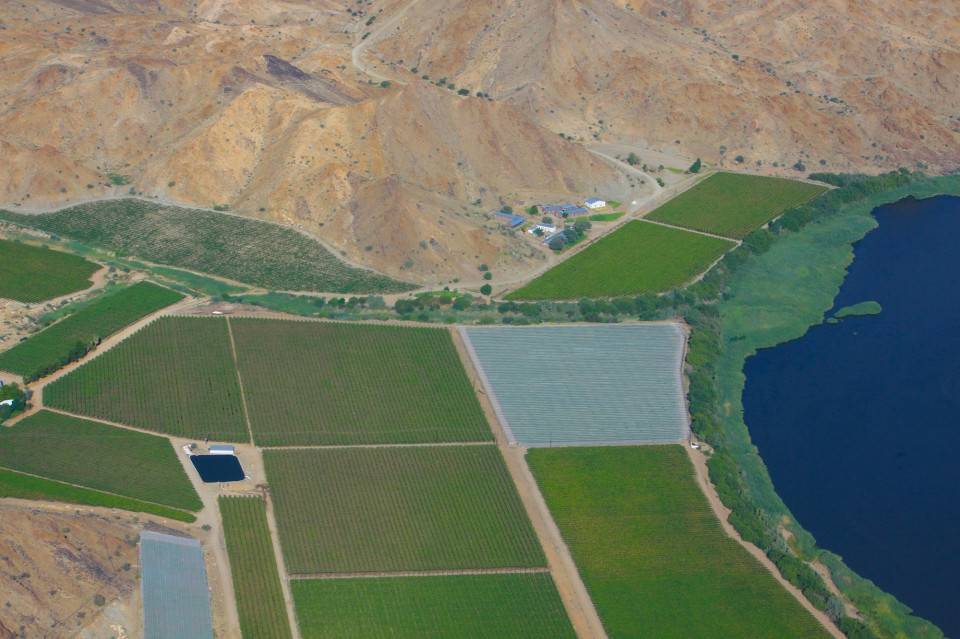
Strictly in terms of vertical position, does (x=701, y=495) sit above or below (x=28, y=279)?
below

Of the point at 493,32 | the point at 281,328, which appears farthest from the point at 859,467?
the point at 493,32

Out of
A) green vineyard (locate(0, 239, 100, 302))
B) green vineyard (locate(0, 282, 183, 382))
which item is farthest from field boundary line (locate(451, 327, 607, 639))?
green vineyard (locate(0, 239, 100, 302))

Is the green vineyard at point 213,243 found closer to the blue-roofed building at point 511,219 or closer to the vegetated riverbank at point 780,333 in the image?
the blue-roofed building at point 511,219

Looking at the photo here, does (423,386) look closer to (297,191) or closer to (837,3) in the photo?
(297,191)

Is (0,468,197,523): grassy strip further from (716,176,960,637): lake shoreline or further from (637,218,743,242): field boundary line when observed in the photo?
(637,218,743,242): field boundary line

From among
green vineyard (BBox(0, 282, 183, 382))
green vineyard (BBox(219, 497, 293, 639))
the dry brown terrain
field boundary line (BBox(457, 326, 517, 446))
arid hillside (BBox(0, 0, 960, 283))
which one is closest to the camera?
the dry brown terrain

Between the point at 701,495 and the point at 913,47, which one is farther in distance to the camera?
the point at 913,47
